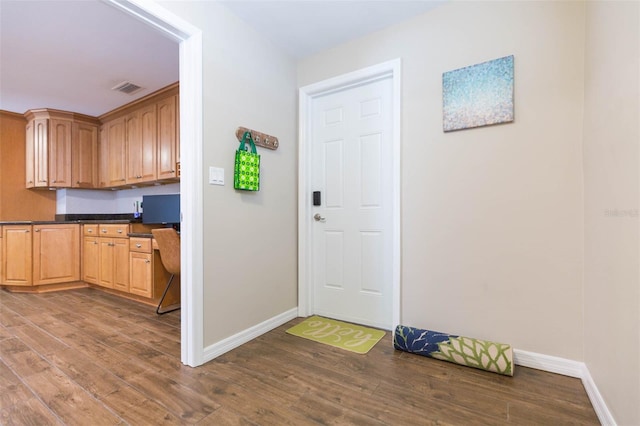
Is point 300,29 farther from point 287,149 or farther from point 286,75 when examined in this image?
point 287,149

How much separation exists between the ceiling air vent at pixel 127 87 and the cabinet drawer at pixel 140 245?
5.84 feet

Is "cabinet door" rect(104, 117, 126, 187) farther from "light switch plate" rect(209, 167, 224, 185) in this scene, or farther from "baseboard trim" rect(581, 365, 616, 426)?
"baseboard trim" rect(581, 365, 616, 426)

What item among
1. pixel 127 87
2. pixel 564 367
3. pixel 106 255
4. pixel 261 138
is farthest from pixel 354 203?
Answer: pixel 106 255

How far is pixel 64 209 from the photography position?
4.55 meters

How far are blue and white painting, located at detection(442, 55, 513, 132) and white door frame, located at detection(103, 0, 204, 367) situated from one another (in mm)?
1697

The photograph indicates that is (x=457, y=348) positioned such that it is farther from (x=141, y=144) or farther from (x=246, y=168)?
(x=141, y=144)

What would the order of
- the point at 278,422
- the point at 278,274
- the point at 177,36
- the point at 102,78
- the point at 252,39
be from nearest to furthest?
1. the point at 278,422
2. the point at 177,36
3. the point at 252,39
4. the point at 278,274
5. the point at 102,78

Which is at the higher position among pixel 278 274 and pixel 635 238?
pixel 635 238

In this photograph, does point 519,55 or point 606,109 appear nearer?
point 606,109

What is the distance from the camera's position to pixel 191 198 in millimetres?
1850

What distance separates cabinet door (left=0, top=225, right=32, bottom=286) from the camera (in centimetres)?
374

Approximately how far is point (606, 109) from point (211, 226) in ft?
7.39

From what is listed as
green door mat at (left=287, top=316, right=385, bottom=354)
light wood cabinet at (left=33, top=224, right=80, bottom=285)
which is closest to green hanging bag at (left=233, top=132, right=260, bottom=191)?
green door mat at (left=287, top=316, right=385, bottom=354)

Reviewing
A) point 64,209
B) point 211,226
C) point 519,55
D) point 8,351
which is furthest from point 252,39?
point 64,209
